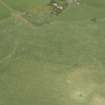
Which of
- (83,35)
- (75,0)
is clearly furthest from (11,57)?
(75,0)

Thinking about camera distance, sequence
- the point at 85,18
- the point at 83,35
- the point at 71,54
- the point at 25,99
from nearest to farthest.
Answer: the point at 25,99, the point at 71,54, the point at 83,35, the point at 85,18

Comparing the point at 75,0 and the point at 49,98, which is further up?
the point at 75,0

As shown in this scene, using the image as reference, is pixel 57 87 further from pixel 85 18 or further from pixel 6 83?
pixel 85 18

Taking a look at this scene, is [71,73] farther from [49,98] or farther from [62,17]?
[62,17]

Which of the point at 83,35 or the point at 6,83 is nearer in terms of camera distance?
the point at 6,83

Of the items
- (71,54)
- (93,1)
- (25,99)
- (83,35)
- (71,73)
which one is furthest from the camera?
(93,1)

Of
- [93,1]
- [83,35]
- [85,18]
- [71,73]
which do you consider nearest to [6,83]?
[71,73]
